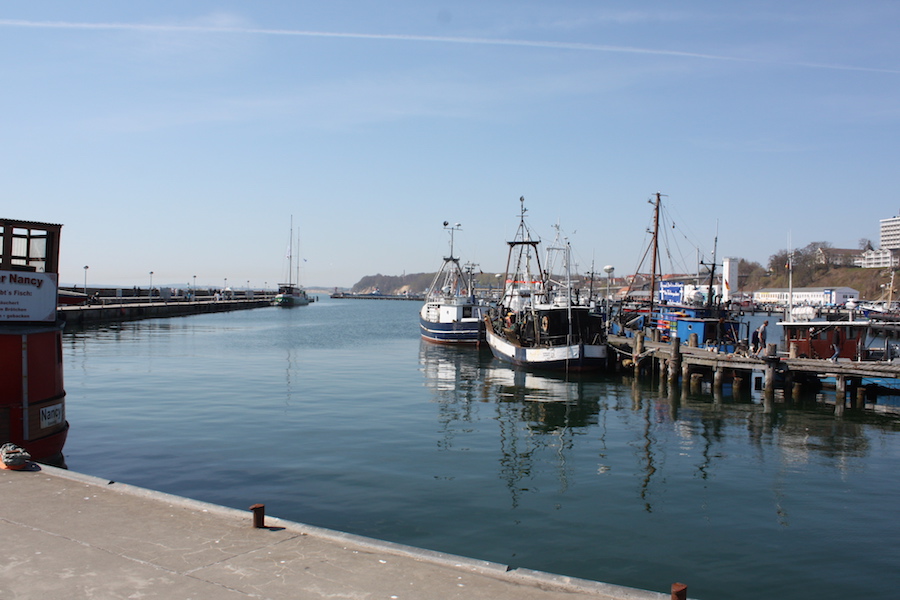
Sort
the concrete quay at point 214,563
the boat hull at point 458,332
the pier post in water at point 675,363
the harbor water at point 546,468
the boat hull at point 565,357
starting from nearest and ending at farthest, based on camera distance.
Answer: the concrete quay at point 214,563, the harbor water at point 546,468, the pier post in water at point 675,363, the boat hull at point 565,357, the boat hull at point 458,332

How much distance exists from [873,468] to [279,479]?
54.5ft

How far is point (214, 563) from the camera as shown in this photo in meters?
8.19

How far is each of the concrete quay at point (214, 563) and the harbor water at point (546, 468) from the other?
3637 millimetres

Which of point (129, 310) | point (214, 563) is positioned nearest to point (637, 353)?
point (214, 563)

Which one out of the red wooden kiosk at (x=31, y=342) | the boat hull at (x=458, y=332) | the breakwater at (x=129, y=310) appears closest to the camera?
the red wooden kiosk at (x=31, y=342)

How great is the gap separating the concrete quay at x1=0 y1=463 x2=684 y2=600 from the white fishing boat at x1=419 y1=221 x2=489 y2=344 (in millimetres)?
50329

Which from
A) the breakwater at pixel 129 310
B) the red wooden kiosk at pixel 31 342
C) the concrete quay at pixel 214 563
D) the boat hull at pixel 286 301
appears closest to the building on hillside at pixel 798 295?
the breakwater at pixel 129 310

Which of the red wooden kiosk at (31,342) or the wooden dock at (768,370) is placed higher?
the red wooden kiosk at (31,342)

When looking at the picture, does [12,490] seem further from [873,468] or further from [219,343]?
[219,343]

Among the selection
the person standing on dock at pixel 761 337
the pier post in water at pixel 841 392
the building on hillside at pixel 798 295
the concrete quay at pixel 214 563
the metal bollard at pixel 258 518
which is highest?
the building on hillside at pixel 798 295

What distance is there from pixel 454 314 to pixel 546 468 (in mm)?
43916

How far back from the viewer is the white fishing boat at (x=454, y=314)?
6108 cm

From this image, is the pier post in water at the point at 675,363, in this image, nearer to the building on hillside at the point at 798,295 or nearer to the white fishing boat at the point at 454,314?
the white fishing boat at the point at 454,314

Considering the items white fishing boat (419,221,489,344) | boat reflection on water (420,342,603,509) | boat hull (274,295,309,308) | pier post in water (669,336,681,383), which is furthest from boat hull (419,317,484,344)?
boat hull (274,295,309,308)
